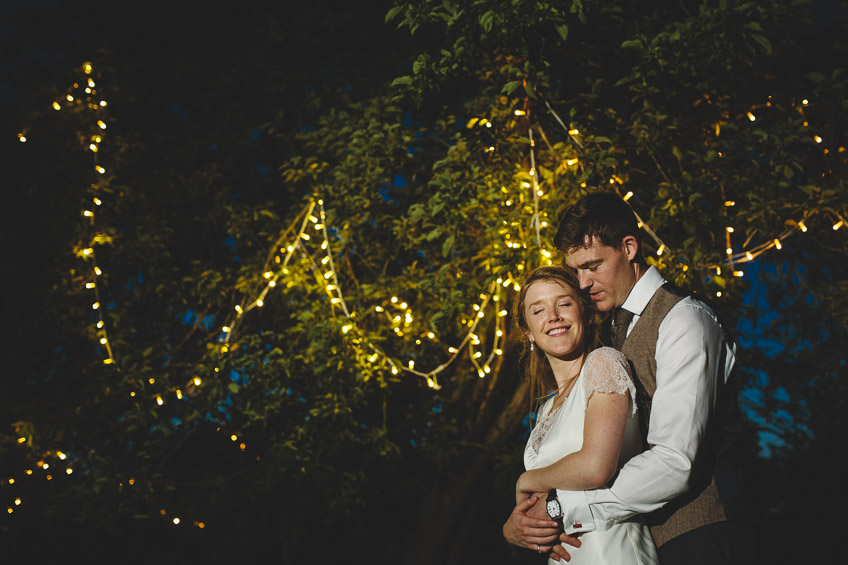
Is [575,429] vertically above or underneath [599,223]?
underneath

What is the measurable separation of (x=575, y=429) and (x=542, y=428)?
0.85ft

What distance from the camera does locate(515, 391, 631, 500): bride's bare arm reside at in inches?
57.7

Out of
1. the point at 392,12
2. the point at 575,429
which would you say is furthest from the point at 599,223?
the point at 392,12

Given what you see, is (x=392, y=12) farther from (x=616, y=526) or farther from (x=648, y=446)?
(x=616, y=526)

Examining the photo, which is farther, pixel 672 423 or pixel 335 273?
pixel 335 273

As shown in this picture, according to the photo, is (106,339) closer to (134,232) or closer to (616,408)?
(134,232)

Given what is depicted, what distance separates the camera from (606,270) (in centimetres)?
179

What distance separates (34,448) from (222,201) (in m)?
2.17

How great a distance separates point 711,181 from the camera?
11.7ft

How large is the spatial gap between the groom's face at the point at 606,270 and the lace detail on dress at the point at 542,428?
1.18 ft

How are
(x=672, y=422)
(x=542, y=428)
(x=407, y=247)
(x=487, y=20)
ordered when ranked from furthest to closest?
(x=407, y=247) → (x=487, y=20) → (x=542, y=428) → (x=672, y=422)

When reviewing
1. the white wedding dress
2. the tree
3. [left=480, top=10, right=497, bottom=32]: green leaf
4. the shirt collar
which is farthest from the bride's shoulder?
[left=480, top=10, right=497, bottom=32]: green leaf

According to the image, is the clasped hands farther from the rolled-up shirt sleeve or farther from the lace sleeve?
the lace sleeve

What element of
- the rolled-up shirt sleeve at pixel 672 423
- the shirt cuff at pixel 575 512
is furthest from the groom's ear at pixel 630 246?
the shirt cuff at pixel 575 512
